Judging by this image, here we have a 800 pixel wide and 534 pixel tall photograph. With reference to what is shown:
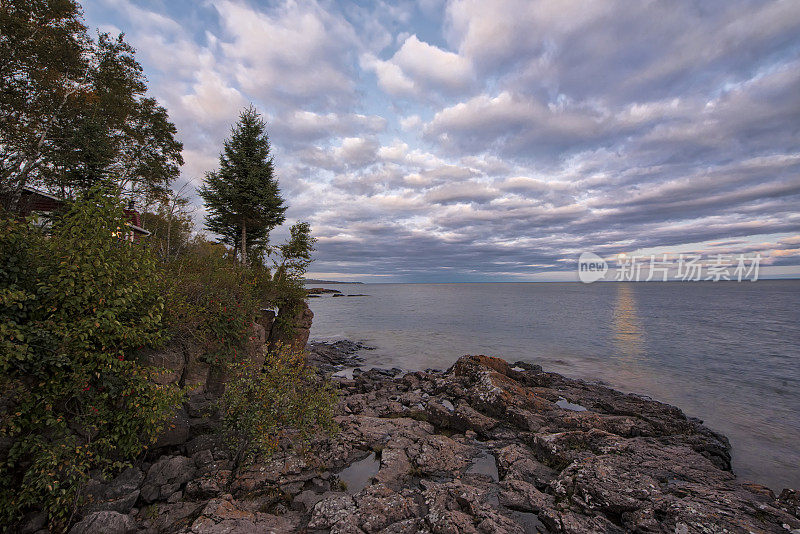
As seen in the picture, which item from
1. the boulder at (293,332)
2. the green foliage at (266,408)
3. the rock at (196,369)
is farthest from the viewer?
the boulder at (293,332)

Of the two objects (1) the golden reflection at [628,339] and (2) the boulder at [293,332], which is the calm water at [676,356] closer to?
(1) the golden reflection at [628,339]

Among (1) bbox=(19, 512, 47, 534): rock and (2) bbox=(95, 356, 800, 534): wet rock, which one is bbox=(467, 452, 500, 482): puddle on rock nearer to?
(2) bbox=(95, 356, 800, 534): wet rock

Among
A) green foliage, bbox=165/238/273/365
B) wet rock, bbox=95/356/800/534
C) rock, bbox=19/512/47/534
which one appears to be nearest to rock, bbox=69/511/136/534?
wet rock, bbox=95/356/800/534

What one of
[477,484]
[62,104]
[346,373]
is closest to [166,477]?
[477,484]

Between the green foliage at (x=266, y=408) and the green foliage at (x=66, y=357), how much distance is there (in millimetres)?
1726

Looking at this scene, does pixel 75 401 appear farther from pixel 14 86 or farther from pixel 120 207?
pixel 14 86

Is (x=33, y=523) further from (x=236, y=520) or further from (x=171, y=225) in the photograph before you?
(x=171, y=225)

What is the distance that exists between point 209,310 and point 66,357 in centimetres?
534

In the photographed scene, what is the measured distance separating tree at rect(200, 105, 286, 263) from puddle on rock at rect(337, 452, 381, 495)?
22025mm

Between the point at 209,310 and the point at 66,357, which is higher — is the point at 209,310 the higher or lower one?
A: the higher one

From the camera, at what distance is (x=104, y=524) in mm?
6512

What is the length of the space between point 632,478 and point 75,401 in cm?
1484

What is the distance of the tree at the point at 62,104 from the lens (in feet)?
65.3

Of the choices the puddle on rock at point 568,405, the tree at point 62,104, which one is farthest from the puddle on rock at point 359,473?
the tree at point 62,104
